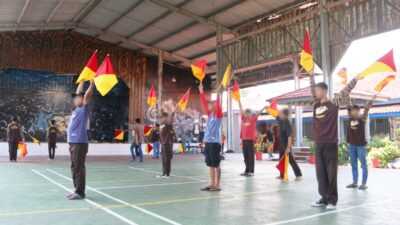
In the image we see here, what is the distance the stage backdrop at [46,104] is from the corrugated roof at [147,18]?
3049 millimetres

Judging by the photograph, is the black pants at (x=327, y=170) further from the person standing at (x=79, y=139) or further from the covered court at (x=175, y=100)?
the person standing at (x=79, y=139)

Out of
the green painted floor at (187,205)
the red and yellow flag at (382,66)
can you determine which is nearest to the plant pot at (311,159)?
the green painted floor at (187,205)

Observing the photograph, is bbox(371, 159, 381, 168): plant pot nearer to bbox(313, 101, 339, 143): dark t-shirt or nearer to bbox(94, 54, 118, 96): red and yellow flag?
bbox(313, 101, 339, 143): dark t-shirt

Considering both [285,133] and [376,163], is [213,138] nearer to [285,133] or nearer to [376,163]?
[285,133]

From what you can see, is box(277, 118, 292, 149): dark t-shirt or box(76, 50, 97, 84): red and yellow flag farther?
box(277, 118, 292, 149): dark t-shirt

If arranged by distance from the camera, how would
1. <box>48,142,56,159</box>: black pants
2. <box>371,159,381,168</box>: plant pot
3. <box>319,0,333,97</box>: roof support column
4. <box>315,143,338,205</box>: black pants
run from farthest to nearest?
<box>48,142,56,159</box>: black pants
<box>319,0,333,97</box>: roof support column
<box>371,159,381,168</box>: plant pot
<box>315,143,338,205</box>: black pants

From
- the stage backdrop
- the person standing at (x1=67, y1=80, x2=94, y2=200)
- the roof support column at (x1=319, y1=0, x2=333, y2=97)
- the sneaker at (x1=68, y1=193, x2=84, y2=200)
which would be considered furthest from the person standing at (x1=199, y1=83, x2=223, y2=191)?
the stage backdrop

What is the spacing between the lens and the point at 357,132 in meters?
7.42

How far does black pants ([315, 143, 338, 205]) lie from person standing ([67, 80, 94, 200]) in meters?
3.49

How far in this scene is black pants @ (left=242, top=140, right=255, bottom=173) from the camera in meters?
10.3

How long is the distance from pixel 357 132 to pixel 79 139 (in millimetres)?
4993

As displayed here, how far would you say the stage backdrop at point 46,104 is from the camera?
74.3ft

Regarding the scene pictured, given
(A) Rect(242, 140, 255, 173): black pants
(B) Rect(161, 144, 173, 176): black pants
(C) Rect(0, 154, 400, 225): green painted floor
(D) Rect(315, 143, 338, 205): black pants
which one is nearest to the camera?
(C) Rect(0, 154, 400, 225): green painted floor

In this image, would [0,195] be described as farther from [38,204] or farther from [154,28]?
[154,28]
